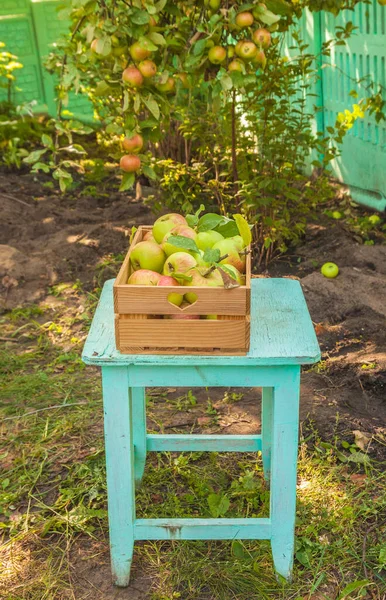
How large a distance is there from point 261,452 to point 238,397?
1.80 feet

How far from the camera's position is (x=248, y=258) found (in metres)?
2.21

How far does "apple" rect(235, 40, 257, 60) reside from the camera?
2.57 m

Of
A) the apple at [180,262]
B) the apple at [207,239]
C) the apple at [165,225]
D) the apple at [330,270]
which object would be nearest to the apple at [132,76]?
the apple at [165,225]

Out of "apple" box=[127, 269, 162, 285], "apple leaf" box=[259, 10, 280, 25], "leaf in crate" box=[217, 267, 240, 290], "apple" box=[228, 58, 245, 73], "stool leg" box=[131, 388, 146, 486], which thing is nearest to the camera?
"leaf in crate" box=[217, 267, 240, 290]

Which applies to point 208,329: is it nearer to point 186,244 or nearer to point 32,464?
point 186,244

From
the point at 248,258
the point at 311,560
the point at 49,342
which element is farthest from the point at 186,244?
the point at 49,342

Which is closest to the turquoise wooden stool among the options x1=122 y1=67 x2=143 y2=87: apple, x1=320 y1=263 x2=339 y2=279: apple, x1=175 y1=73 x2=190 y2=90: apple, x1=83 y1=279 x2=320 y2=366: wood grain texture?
x1=83 y1=279 x2=320 y2=366: wood grain texture

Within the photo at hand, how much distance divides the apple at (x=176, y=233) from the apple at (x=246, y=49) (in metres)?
0.74

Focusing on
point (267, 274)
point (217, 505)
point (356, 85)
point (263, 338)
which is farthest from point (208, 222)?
point (356, 85)

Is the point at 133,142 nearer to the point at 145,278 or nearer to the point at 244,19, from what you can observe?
the point at 244,19

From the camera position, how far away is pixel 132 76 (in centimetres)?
256

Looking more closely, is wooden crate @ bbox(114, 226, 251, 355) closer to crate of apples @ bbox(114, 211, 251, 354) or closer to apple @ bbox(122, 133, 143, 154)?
crate of apples @ bbox(114, 211, 251, 354)

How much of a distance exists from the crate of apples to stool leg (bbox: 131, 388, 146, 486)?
2.64ft

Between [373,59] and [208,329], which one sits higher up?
[373,59]
